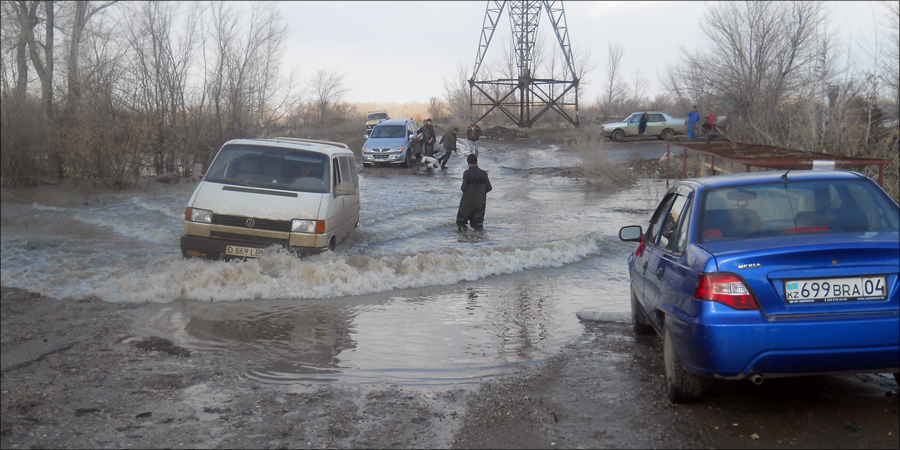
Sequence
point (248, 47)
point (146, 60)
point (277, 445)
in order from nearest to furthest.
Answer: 1. point (277, 445)
2. point (146, 60)
3. point (248, 47)

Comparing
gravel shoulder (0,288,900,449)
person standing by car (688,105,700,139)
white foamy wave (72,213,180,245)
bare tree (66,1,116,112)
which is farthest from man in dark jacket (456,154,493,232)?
person standing by car (688,105,700,139)

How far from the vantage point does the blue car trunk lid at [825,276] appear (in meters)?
3.60

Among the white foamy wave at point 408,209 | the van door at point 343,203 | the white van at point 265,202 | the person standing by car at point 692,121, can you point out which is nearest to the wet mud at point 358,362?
the white van at point 265,202

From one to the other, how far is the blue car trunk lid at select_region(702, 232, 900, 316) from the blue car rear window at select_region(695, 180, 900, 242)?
0.47 meters

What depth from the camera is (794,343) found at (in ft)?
11.8

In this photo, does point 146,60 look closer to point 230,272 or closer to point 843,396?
point 230,272

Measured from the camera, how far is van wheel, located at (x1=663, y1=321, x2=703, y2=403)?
4.18 meters

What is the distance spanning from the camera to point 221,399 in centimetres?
433

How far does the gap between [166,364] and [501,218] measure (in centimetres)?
1146

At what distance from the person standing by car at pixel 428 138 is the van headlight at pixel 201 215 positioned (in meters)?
20.8

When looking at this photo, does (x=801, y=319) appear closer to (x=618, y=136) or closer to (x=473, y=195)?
(x=473, y=195)

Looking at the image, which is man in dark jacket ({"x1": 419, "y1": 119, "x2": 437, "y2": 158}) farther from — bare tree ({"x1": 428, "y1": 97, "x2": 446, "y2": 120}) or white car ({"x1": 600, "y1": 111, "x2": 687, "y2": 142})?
bare tree ({"x1": 428, "y1": 97, "x2": 446, "y2": 120})

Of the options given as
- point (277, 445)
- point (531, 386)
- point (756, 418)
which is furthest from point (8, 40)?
point (756, 418)

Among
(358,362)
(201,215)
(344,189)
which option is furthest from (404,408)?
(344,189)
